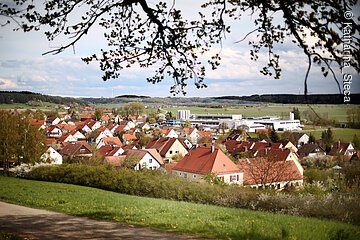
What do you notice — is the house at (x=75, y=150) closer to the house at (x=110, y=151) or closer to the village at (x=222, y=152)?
the village at (x=222, y=152)

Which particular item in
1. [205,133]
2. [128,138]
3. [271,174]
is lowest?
[271,174]

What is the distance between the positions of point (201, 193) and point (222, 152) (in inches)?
271

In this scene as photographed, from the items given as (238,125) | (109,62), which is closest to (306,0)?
(109,62)

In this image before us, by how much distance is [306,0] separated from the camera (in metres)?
3.28

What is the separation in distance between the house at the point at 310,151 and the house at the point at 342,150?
1.03 m

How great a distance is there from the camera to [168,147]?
70.1ft

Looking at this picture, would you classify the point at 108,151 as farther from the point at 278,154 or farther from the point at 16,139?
the point at 16,139

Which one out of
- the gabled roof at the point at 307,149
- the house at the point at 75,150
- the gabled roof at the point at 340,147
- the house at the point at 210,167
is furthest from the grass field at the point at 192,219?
the gabled roof at the point at 307,149

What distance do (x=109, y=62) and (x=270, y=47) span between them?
66.1 inches

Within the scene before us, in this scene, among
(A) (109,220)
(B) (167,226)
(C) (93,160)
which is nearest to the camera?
(B) (167,226)

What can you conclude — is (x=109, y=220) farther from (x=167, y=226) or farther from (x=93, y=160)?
(x=93, y=160)

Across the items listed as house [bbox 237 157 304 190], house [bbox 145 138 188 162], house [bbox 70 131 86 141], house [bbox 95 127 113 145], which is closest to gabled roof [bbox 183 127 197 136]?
house [bbox 145 138 188 162]

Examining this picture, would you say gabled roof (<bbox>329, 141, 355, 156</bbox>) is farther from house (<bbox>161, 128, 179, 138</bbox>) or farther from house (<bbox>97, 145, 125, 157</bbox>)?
house (<bbox>161, 128, 179, 138</bbox>)

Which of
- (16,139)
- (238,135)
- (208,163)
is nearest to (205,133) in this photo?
(238,135)
